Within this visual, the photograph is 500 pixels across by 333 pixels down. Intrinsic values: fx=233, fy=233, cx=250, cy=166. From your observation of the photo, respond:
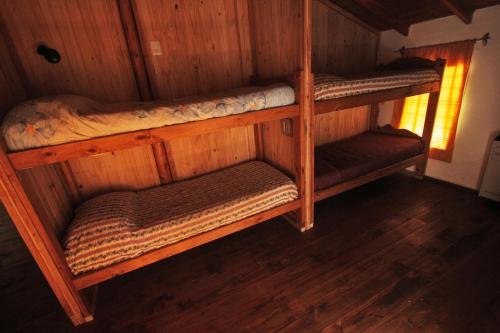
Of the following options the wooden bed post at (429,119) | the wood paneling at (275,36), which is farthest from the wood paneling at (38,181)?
the wooden bed post at (429,119)

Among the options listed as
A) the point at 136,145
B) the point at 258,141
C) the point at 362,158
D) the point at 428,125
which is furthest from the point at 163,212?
the point at 428,125

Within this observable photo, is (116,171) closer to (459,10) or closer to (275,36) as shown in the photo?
(275,36)

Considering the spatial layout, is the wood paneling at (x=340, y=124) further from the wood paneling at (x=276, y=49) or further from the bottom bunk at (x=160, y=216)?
the bottom bunk at (x=160, y=216)

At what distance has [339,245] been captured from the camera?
211cm

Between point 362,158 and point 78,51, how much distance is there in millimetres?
2946

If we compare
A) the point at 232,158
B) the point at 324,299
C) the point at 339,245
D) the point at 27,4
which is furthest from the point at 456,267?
the point at 27,4

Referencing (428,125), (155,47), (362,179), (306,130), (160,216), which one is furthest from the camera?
(428,125)

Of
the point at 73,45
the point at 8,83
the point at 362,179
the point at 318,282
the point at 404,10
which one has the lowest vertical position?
the point at 318,282

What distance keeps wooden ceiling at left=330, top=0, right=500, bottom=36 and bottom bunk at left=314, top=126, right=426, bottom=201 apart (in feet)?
4.47

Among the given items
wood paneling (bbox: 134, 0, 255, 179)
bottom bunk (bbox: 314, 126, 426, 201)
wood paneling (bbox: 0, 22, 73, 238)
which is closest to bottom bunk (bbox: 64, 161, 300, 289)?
wood paneling (bbox: 0, 22, 73, 238)

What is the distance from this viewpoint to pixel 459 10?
2.37m

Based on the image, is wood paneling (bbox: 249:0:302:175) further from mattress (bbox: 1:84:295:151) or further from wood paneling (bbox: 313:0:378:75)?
wood paneling (bbox: 313:0:378:75)

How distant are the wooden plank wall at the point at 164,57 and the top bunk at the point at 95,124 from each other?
30cm

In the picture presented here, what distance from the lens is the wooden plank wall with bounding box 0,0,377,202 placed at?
1789 millimetres
